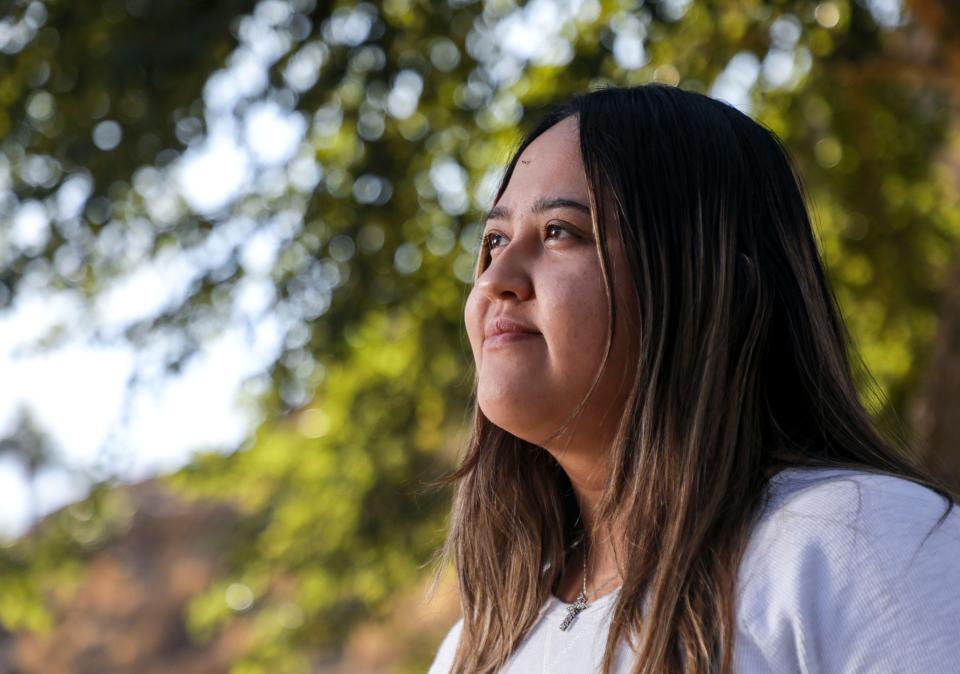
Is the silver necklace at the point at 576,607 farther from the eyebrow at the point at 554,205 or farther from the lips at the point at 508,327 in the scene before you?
the eyebrow at the point at 554,205

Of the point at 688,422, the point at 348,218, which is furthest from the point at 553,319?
the point at 348,218

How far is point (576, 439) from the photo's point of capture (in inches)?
71.7

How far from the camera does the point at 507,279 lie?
1803 millimetres

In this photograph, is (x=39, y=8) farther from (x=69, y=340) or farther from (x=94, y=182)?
(x=69, y=340)

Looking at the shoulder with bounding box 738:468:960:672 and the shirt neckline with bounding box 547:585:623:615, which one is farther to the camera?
the shirt neckline with bounding box 547:585:623:615

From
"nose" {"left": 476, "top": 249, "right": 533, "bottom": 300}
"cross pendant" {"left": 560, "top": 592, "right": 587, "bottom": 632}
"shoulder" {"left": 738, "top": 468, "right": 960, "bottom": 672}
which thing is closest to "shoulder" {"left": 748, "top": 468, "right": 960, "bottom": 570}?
"shoulder" {"left": 738, "top": 468, "right": 960, "bottom": 672}

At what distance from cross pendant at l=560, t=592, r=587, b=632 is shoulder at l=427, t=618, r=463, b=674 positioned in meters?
0.32

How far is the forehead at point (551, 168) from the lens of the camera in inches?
72.4

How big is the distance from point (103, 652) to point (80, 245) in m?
19.9

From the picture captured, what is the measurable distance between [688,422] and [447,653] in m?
0.68

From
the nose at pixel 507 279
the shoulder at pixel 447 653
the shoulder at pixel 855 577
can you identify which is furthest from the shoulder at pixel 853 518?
the shoulder at pixel 447 653

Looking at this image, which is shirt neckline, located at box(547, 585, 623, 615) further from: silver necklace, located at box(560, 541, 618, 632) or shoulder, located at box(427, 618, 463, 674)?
Result: shoulder, located at box(427, 618, 463, 674)

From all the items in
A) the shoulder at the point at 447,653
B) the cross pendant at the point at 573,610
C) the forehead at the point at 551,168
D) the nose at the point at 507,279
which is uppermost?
the forehead at the point at 551,168

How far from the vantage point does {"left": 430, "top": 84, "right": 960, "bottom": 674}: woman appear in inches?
57.2
